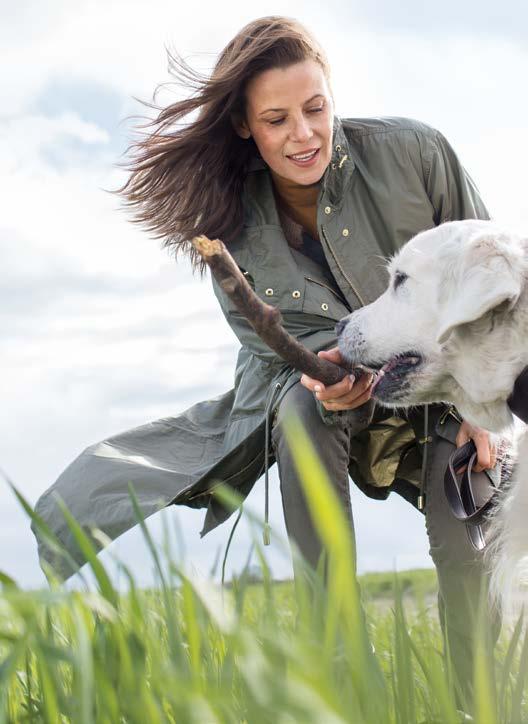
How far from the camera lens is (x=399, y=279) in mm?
3514

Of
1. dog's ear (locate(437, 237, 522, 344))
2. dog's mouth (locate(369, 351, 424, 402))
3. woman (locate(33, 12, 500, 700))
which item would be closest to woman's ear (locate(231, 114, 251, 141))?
woman (locate(33, 12, 500, 700))

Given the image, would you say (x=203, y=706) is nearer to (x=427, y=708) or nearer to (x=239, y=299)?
(x=427, y=708)

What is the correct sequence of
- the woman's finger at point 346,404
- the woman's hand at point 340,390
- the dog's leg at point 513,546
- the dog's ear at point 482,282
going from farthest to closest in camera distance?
the woman's finger at point 346,404 → the woman's hand at point 340,390 → the dog's leg at point 513,546 → the dog's ear at point 482,282

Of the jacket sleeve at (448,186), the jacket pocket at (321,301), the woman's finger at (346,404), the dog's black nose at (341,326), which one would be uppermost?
the jacket sleeve at (448,186)

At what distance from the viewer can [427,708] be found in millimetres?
1888

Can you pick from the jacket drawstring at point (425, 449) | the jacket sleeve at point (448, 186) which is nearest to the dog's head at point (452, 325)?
the jacket drawstring at point (425, 449)

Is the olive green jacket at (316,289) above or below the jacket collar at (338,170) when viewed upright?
below

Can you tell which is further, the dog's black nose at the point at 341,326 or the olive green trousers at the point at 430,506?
the olive green trousers at the point at 430,506

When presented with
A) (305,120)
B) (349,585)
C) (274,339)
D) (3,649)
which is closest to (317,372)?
(274,339)

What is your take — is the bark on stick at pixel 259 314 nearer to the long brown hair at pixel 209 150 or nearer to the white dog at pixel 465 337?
the white dog at pixel 465 337

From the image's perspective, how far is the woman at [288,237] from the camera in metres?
4.07

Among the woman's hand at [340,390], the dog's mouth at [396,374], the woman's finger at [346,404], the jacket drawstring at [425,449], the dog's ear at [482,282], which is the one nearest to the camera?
the dog's ear at [482,282]

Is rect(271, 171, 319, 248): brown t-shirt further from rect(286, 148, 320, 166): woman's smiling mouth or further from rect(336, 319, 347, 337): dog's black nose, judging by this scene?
rect(336, 319, 347, 337): dog's black nose

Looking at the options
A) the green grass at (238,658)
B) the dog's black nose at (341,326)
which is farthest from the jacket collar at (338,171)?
the green grass at (238,658)
